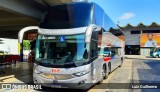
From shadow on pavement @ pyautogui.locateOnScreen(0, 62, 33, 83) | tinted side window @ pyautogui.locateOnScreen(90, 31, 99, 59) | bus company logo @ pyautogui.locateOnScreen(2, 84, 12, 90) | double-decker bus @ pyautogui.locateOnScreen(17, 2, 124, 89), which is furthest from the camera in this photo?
shadow on pavement @ pyautogui.locateOnScreen(0, 62, 33, 83)

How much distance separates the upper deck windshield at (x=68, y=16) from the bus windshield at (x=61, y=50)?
1.77 feet

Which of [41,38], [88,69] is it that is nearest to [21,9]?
[41,38]

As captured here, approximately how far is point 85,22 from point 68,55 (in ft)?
4.95

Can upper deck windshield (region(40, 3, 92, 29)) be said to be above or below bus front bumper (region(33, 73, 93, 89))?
above

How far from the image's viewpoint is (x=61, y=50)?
9.62 meters

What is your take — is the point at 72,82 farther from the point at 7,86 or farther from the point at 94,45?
the point at 7,86

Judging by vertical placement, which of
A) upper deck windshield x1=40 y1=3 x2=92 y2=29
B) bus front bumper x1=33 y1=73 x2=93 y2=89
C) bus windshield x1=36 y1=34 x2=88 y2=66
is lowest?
bus front bumper x1=33 y1=73 x2=93 y2=89

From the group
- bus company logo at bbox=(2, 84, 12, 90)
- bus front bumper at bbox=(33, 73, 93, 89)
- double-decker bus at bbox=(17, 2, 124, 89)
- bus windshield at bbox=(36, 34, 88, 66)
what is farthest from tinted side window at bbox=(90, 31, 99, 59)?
bus company logo at bbox=(2, 84, 12, 90)

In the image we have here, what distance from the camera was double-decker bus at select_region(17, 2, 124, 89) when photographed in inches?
356

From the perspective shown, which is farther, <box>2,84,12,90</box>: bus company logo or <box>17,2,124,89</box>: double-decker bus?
<box>2,84,12,90</box>: bus company logo

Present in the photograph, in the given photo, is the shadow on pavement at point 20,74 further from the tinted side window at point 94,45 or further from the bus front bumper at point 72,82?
the tinted side window at point 94,45

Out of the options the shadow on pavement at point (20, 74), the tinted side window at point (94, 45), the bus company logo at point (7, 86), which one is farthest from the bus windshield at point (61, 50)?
the shadow on pavement at point (20, 74)

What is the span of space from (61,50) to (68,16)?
4.84 feet

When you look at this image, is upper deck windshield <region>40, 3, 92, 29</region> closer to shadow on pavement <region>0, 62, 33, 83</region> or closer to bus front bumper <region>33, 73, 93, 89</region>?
bus front bumper <region>33, 73, 93, 89</region>
